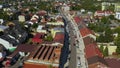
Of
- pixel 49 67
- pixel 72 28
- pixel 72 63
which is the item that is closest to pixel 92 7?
pixel 72 28

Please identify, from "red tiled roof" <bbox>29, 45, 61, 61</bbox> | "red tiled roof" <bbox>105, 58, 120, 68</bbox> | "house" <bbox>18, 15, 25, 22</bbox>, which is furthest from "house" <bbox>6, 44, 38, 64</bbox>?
"house" <bbox>18, 15, 25, 22</bbox>

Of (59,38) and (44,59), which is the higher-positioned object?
(44,59)

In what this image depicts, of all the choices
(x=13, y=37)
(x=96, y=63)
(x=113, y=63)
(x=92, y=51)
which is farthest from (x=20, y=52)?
(x=113, y=63)

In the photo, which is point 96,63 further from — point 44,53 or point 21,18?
point 21,18

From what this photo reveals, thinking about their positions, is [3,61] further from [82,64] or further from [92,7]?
[92,7]

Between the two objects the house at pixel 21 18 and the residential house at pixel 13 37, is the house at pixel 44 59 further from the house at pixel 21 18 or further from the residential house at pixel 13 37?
the house at pixel 21 18

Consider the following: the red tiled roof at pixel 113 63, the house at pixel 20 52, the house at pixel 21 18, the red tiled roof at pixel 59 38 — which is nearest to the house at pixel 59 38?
the red tiled roof at pixel 59 38

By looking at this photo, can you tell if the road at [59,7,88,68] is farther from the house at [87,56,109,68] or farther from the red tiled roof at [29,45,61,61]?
the red tiled roof at [29,45,61,61]

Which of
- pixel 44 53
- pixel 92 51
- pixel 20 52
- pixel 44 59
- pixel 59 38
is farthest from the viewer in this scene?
pixel 59 38

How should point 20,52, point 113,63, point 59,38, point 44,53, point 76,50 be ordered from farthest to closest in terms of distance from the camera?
point 59,38 < point 76,50 < point 20,52 < point 44,53 < point 113,63
